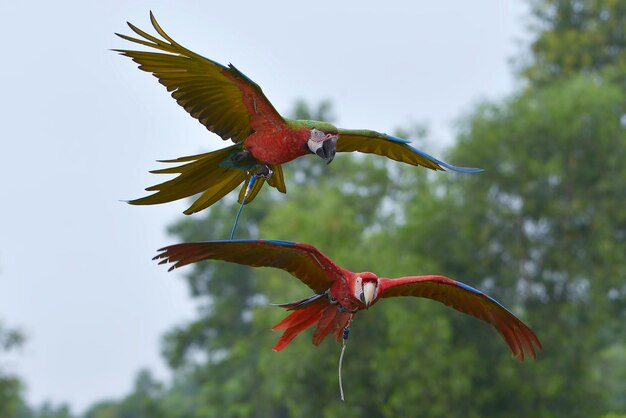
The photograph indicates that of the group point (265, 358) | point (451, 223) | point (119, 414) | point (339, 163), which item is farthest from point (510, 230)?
point (119, 414)

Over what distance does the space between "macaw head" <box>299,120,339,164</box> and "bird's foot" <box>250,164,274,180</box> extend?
0.40 metres

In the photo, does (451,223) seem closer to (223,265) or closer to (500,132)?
(500,132)

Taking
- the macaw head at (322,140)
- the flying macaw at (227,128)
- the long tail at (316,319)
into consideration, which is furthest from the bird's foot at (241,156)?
the long tail at (316,319)

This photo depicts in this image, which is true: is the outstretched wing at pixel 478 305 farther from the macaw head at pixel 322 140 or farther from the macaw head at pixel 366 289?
the macaw head at pixel 322 140

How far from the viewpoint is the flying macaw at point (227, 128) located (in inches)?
309

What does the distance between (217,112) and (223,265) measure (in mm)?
44927

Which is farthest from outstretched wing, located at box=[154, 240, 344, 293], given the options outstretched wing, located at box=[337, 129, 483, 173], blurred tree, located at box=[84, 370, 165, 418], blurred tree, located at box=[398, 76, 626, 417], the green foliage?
blurred tree, located at box=[84, 370, 165, 418]

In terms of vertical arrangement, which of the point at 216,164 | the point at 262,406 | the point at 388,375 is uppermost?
the point at 262,406

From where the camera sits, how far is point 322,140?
7.89 m

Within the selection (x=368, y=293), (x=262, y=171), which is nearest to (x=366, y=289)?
(x=368, y=293)

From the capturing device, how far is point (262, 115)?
8.03 metres

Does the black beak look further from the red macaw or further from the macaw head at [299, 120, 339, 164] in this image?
the red macaw

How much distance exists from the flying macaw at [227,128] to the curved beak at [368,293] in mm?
794

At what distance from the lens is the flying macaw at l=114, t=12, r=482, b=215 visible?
7.84 metres
